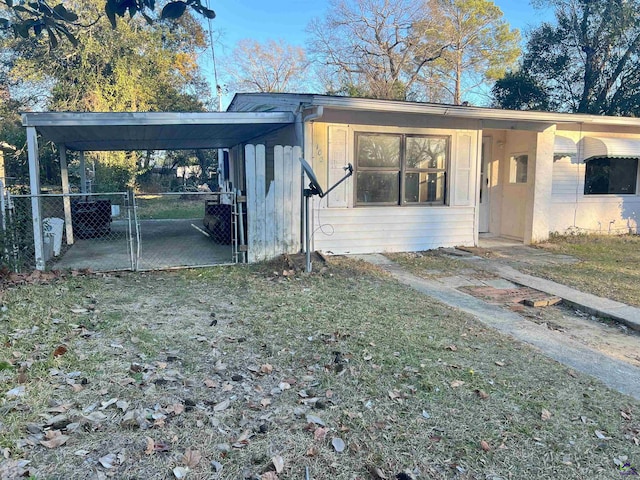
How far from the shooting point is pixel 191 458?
2213 mm

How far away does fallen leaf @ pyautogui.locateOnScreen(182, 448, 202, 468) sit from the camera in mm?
2178

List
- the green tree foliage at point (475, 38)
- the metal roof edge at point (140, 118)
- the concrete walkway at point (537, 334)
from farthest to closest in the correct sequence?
the green tree foliage at point (475, 38), the metal roof edge at point (140, 118), the concrete walkway at point (537, 334)

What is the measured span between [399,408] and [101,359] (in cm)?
216

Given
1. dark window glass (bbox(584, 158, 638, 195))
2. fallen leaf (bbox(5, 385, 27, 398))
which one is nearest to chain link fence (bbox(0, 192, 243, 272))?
fallen leaf (bbox(5, 385, 27, 398))

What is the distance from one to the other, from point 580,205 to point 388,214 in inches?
208

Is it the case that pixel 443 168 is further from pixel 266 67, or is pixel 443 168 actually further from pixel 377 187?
pixel 266 67

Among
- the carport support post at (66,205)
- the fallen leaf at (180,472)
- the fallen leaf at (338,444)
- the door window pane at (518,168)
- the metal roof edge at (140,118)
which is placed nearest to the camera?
the fallen leaf at (180,472)

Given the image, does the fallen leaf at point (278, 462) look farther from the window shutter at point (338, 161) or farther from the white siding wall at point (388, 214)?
the window shutter at point (338, 161)

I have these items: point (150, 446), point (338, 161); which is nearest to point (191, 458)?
point (150, 446)

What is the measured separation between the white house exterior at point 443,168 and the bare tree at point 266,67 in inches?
788

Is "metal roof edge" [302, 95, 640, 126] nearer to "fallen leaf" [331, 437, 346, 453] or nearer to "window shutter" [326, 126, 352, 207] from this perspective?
"window shutter" [326, 126, 352, 207]

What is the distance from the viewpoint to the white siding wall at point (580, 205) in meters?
10.2

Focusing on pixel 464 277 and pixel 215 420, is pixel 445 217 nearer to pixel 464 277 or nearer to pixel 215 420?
pixel 464 277

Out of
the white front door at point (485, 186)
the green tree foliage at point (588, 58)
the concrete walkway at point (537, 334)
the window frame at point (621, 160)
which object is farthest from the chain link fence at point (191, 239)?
the green tree foliage at point (588, 58)
